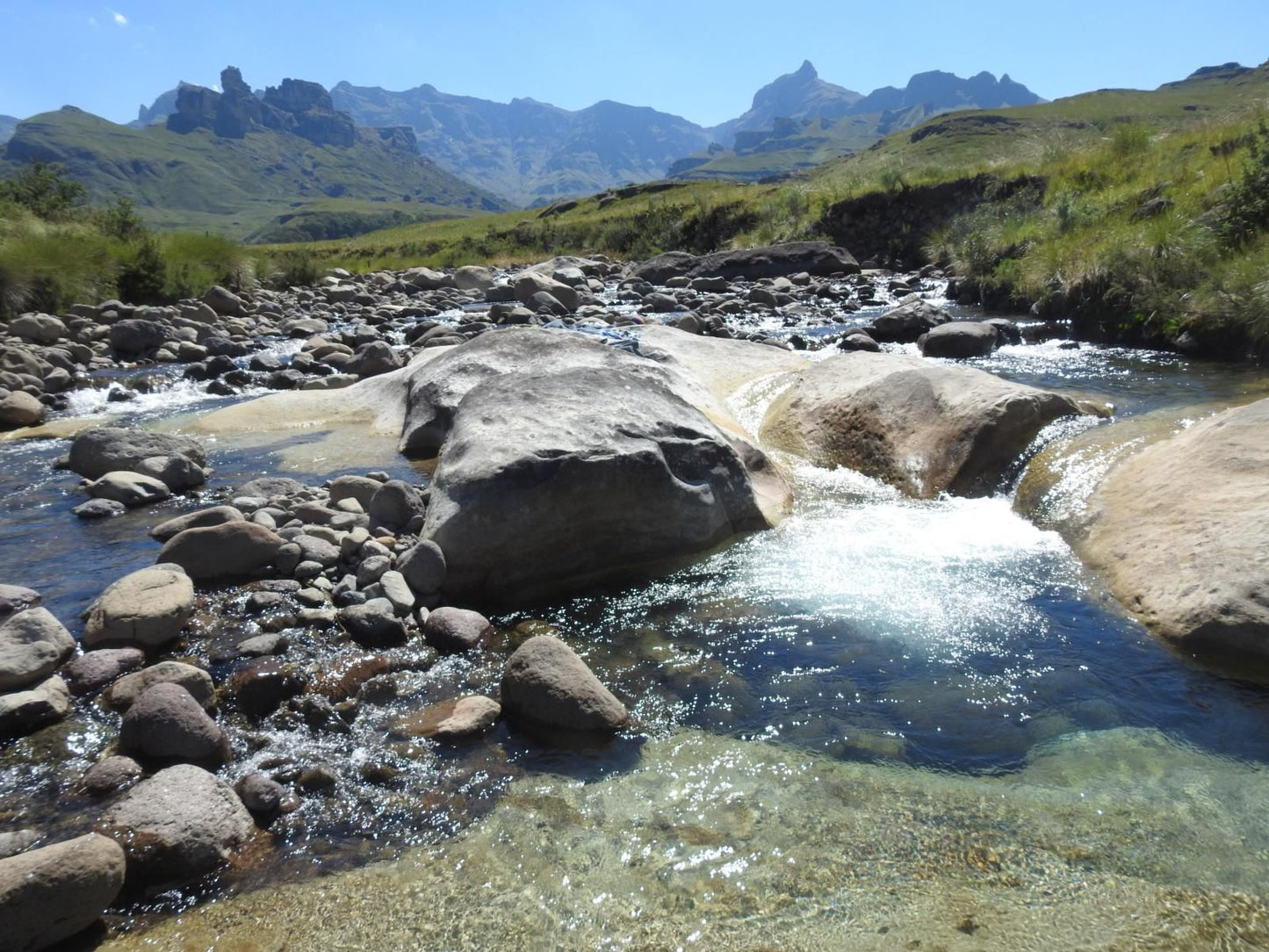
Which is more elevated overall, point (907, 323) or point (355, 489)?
point (907, 323)

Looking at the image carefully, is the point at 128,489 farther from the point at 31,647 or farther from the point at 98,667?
the point at 98,667

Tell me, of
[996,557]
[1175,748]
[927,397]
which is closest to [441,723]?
[1175,748]

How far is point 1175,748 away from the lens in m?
4.73

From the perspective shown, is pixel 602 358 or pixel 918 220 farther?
pixel 918 220

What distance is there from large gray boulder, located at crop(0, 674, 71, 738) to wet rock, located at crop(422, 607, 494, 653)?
2.35 meters

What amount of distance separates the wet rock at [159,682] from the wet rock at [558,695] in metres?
1.99

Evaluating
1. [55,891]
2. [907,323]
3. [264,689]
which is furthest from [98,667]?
[907,323]

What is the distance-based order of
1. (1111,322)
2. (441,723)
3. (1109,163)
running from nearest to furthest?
(441,723) → (1111,322) → (1109,163)

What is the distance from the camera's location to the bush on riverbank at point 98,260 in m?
21.4

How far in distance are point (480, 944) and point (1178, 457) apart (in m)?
7.24

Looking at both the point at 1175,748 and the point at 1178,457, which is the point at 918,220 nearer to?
the point at 1178,457

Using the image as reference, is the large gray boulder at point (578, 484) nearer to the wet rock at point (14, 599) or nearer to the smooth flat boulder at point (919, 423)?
the smooth flat boulder at point (919, 423)

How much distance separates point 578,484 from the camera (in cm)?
726

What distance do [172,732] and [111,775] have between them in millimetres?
354
